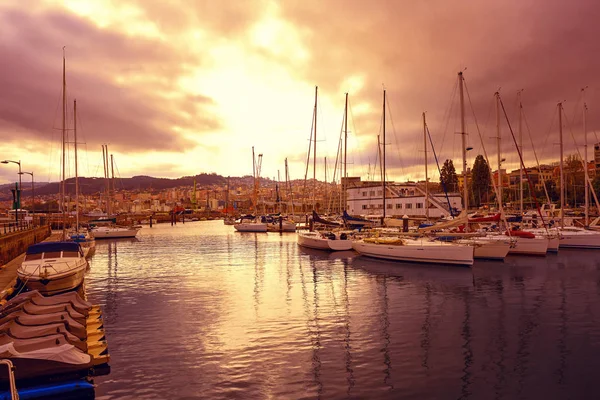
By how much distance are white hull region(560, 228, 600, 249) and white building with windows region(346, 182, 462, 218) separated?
27.7 metres

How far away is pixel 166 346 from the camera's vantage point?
616 inches

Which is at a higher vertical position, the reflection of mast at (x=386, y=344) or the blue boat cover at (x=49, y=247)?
the blue boat cover at (x=49, y=247)

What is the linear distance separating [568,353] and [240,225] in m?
78.5

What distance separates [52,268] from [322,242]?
1178 inches

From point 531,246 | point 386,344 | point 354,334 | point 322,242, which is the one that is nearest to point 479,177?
point 531,246

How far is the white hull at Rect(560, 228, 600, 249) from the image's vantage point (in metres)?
45.8

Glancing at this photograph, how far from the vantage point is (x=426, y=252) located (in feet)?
117

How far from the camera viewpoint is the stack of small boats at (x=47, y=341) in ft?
36.5

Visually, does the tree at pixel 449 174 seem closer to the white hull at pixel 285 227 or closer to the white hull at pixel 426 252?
the white hull at pixel 285 227

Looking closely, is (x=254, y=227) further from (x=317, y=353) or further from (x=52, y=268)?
(x=317, y=353)

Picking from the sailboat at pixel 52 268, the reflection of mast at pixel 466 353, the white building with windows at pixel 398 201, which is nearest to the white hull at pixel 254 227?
the white building with windows at pixel 398 201

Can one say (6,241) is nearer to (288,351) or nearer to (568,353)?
(288,351)

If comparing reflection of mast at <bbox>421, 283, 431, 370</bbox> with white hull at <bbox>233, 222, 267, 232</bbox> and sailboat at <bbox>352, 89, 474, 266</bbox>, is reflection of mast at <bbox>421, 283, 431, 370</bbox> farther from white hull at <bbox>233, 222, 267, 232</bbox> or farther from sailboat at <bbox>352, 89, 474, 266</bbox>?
white hull at <bbox>233, 222, 267, 232</bbox>

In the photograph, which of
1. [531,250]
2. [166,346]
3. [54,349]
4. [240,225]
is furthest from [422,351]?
[240,225]
